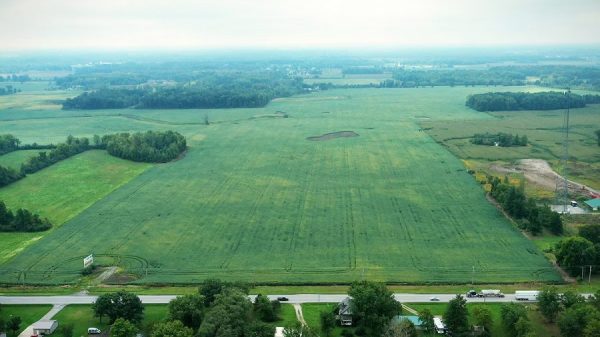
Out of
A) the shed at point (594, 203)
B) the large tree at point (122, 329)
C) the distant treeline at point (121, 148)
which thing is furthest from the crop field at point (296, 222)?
the shed at point (594, 203)

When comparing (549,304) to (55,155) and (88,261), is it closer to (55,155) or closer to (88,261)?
(88,261)

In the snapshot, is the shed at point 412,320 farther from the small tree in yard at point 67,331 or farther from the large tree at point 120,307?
the small tree in yard at point 67,331

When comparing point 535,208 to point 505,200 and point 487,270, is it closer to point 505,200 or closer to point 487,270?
point 505,200

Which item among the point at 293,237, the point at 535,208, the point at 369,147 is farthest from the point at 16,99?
the point at 535,208

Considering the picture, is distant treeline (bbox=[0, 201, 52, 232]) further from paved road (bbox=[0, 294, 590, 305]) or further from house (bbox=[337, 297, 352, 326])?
house (bbox=[337, 297, 352, 326])

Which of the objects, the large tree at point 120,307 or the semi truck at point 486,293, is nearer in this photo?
the large tree at point 120,307

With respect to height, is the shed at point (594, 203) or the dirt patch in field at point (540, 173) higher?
the dirt patch in field at point (540, 173)
